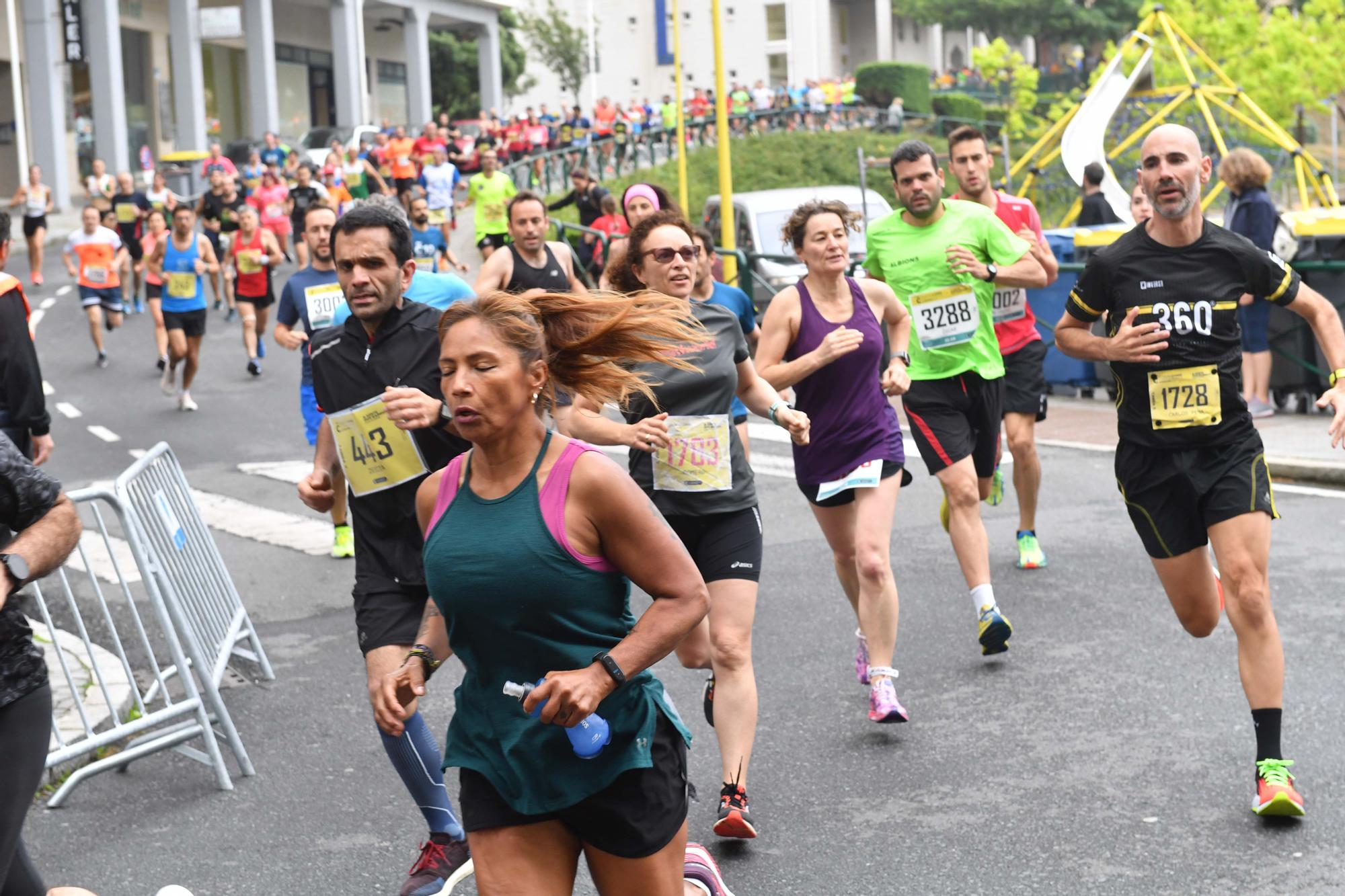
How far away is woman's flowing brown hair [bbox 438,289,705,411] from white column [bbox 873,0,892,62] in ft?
278

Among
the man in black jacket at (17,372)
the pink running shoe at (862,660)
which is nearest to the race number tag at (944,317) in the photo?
the pink running shoe at (862,660)

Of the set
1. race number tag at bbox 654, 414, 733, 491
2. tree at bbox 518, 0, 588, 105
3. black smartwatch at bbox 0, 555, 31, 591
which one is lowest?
race number tag at bbox 654, 414, 733, 491

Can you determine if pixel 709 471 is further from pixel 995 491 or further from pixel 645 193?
pixel 995 491

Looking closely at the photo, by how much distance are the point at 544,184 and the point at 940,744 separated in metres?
31.7

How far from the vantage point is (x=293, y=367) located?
19.4 metres

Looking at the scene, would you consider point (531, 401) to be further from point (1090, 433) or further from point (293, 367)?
point (293, 367)

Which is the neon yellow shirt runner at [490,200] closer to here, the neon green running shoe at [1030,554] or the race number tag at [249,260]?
the race number tag at [249,260]

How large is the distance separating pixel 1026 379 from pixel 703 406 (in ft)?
12.6

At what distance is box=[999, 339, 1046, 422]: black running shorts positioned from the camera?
888 cm

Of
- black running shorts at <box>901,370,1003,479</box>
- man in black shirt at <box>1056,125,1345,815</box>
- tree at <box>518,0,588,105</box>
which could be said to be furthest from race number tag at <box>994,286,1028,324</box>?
tree at <box>518,0,588,105</box>

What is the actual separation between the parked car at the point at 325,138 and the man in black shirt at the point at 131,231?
39.1 feet

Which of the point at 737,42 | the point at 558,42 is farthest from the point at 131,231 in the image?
the point at 737,42

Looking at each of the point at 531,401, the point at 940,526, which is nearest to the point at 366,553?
the point at 531,401

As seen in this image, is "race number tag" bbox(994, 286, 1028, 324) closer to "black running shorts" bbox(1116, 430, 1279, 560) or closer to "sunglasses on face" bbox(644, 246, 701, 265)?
"black running shorts" bbox(1116, 430, 1279, 560)
